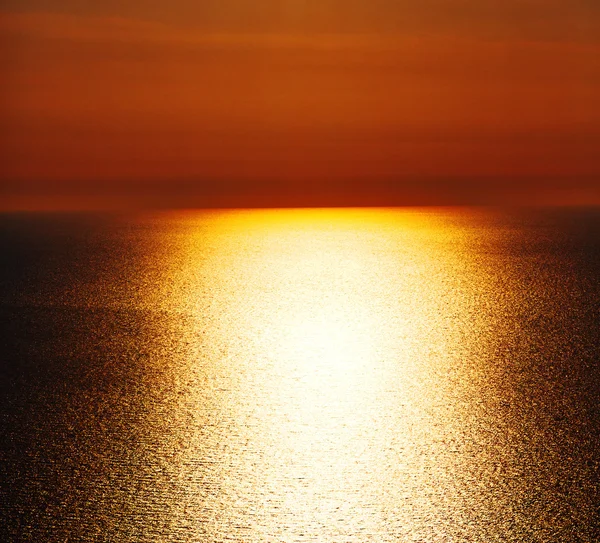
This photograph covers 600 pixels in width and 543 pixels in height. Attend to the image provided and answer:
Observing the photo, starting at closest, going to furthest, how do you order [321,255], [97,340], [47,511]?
[47,511]
[97,340]
[321,255]

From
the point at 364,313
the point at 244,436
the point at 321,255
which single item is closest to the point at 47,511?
the point at 244,436

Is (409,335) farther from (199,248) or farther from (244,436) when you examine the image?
(199,248)

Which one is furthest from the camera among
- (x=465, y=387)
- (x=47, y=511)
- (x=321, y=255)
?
(x=321, y=255)
